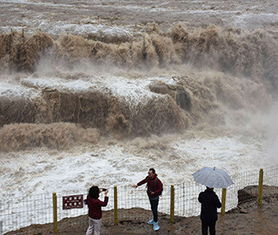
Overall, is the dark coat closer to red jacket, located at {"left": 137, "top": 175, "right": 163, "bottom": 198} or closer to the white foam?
red jacket, located at {"left": 137, "top": 175, "right": 163, "bottom": 198}

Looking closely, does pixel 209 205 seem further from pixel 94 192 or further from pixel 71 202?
pixel 71 202

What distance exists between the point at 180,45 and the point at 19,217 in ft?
48.0

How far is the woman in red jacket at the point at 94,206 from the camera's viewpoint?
22.8ft

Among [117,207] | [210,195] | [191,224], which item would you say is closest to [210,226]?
[210,195]

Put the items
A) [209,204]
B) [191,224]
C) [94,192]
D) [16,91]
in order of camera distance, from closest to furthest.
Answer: [94,192], [209,204], [191,224], [16,91]

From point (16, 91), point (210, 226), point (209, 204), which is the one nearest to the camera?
point (209, 204)

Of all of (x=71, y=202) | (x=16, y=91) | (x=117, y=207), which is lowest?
(x=117, y=207)

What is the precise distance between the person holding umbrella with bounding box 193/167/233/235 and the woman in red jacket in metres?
1.70

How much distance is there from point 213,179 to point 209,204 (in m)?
0.44

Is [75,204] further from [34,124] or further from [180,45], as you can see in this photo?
[180,45]

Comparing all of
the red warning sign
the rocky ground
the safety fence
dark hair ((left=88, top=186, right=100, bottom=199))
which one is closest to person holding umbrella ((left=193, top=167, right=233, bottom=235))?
the rocky ground

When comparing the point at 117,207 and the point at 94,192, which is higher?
the point at 94,192

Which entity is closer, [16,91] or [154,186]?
[154,186]

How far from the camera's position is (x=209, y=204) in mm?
7059
